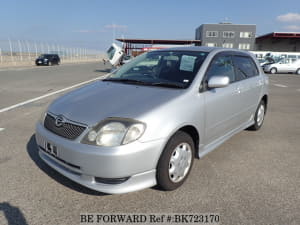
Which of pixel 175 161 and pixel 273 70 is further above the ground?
pixel 273 70

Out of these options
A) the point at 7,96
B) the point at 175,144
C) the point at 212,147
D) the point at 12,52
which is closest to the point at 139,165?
the point at 175,144

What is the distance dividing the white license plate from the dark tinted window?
2002 mm

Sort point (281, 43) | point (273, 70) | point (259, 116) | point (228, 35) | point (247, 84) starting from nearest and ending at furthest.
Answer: point (247, 84) < point (259, 116) < point (273, 70) < point (281, 43) < point (228, 35)

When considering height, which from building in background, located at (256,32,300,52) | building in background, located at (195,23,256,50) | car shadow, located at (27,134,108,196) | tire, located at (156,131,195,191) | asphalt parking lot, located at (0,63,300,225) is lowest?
asphalt parking lot, located at (0,63,300,225)

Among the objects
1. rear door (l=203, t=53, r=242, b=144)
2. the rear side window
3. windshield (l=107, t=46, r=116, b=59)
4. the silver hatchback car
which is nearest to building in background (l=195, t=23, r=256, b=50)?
windshield (l=107, t=46, r=116, b=59)

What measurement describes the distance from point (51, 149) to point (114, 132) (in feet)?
2.54

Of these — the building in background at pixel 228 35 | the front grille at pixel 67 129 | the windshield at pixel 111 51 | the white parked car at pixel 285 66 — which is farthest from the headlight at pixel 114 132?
the building in background at pixel 228 35

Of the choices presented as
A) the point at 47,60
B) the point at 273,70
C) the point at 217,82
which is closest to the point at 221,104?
the point at 217,82

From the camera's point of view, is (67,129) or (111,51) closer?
(67,129)

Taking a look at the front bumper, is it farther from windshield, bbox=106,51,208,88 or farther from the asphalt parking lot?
windshield, bbox=106,51,208,88

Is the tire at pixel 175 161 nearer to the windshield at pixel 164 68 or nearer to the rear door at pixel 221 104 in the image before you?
the rear door at pixel 221 104

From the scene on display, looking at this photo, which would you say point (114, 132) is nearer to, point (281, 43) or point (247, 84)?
point (247, 84)

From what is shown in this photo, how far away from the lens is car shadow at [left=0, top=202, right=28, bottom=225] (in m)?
2.02

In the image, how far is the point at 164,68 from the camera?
331 cm
